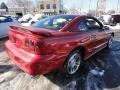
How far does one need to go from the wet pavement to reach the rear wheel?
13 centimetres

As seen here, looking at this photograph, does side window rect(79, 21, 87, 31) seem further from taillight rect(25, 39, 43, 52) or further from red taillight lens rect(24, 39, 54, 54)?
taillight rect(25, 39, 43, 52)

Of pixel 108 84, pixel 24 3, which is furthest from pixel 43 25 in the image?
pixel 24 3

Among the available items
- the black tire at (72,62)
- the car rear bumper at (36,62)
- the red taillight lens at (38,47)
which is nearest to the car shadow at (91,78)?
the black tire at (72,62)

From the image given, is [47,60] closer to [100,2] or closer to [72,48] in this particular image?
[72,48]

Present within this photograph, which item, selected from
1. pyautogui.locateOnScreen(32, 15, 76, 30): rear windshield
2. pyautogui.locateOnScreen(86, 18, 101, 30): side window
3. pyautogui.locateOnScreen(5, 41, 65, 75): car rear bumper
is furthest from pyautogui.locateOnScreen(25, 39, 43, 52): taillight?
pyautogui.locateOnScreen(86, 18, 101, 30): side window

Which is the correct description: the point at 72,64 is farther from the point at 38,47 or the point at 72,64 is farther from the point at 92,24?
the point at 92,24

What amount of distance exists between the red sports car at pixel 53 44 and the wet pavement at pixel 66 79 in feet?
0.97

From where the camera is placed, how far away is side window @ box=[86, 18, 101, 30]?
5027 mm

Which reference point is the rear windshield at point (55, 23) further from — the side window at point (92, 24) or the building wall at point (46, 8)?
the building wall at point (46, 8)

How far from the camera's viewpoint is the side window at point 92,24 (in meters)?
5.03

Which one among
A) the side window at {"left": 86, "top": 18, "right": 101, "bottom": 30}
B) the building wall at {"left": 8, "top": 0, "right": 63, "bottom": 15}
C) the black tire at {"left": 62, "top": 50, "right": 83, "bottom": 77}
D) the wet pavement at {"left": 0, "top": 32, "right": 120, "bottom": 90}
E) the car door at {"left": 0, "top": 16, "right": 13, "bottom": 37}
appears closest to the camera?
the wet pavement at {"left": 0, "top": 32, "right": 120, "bottom": 90}

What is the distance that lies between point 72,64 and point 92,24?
5.05 ft

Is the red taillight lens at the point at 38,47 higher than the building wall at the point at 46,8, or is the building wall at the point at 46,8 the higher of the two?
the building wall at the point at 46,8

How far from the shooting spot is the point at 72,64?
14.7ft
